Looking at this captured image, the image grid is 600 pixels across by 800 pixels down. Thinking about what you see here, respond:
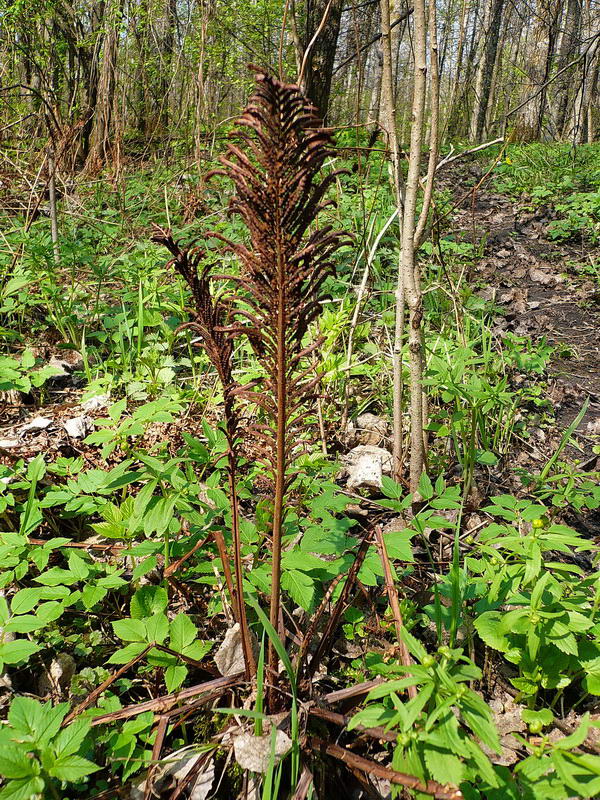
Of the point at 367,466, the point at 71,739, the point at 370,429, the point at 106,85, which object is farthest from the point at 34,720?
the point at 106,85

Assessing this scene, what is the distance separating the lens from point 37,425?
2.62m

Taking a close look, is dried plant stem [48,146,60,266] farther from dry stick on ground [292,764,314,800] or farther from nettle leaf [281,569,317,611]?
dry stick on ground [292,764,314,800]

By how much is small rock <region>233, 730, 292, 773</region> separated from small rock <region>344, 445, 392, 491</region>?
129 cm

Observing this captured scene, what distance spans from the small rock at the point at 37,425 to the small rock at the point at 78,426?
84 millimetres

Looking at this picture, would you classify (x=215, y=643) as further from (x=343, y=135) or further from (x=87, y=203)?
(x=343, y=135)

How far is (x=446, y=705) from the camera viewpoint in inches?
37.7

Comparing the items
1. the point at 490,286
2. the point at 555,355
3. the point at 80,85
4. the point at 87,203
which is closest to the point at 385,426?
the point at 555,355

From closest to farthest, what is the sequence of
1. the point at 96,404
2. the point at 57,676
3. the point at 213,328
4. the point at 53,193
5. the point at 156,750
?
the point at 213,328 → the point at 156,750 → the point at 57,676 → the point at 96,404 → the point at 53,193

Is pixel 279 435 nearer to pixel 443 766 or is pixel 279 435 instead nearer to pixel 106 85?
pixel 443 766

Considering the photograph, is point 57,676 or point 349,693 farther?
point 57,676

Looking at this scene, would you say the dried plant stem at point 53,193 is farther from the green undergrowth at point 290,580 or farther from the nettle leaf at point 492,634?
the nettle leaf at point 492,634

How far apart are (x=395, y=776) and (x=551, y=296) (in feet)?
15.5

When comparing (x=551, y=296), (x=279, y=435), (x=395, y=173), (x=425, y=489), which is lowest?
(x=425, y=489)

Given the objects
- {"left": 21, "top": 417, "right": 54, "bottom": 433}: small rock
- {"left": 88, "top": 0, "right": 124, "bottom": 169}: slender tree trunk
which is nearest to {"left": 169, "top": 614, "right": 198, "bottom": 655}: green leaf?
{"left": 21, "top": 417, "right": 54, "bottom": 433}: small rock
